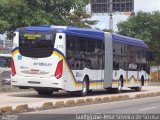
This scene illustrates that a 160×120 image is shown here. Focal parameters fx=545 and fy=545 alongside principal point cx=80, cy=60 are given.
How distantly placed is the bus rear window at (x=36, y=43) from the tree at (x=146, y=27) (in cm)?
4663

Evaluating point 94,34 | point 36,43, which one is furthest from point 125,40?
point 36,43

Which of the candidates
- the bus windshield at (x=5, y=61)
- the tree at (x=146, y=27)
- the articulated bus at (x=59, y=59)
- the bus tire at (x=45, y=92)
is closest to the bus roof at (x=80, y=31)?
the articulated bus at (x=59, y=59)

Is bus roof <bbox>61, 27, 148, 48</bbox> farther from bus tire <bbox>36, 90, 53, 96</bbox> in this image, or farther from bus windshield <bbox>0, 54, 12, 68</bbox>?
bus windshield <bbox>0, 54, 12, 68</bbox>

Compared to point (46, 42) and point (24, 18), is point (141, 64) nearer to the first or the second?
point (24, 18)

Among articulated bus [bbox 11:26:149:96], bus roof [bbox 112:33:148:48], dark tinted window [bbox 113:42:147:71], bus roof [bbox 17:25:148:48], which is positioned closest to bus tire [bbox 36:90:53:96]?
articulated bus [bbox 11:26:149:96]

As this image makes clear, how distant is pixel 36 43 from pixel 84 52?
319cm

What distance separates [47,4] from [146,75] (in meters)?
8.70

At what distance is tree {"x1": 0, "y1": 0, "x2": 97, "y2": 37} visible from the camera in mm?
35938

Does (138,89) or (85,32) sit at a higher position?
(85,32)

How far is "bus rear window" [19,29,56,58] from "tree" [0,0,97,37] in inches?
346

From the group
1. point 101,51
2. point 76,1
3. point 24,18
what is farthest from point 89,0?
point 101,51

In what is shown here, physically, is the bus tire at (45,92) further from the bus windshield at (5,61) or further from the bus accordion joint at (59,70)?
the bus windshield at (5,61)

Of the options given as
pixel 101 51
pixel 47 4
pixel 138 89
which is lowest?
pixel 138 89

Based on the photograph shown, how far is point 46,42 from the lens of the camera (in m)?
26.2
